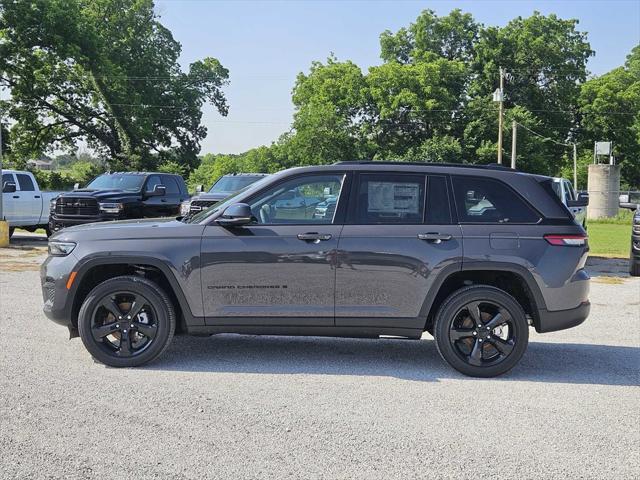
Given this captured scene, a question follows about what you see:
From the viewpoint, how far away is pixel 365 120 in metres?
64.1

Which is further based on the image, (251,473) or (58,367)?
(58,367)

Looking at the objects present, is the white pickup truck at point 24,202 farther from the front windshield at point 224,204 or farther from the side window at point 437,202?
the side window at point 437,202

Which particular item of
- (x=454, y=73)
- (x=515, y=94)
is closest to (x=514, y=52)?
(x=515, y=94)

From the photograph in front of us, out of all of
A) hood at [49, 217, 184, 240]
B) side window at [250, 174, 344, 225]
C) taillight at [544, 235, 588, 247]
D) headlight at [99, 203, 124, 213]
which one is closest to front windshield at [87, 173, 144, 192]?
headlight at [99, 203, 124, 213]

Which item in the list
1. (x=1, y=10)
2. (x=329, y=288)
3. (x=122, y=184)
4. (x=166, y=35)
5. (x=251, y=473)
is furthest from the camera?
(x=166, y=35)

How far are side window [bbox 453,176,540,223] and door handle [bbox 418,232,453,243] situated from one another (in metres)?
0.24

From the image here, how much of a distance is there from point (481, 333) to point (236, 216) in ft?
7.48

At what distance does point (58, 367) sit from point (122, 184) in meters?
12.3

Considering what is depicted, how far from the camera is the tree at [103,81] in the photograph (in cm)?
4072

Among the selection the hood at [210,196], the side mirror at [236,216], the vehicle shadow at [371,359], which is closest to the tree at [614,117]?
the hood at [210,196]

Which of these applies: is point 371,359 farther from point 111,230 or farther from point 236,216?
point 111,230

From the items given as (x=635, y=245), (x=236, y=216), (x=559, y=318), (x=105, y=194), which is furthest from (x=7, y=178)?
(x=559, y=318)

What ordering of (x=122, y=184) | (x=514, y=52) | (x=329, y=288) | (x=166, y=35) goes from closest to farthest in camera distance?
(x=329, y=288) → (x=122, y=184) → (x=166, y=35) → (x=514, y=52)

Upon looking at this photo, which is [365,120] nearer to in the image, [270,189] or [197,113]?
[197,113]
